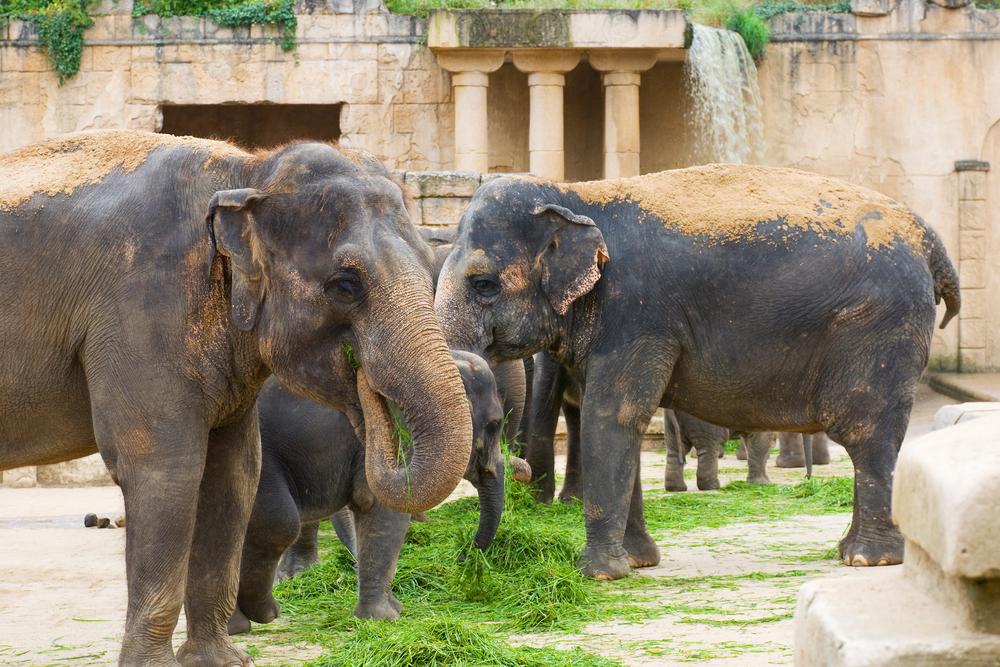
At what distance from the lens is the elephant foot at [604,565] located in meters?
6.04

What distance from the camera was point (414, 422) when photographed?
138 inches

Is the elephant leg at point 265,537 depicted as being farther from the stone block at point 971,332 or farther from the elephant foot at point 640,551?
the stone block at point 971,332

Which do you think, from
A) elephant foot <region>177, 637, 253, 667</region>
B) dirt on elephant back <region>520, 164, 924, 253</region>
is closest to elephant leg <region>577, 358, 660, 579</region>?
dirt on elephant back <region>520, 164, 924, 253</region>

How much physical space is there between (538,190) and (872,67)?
42.1ft

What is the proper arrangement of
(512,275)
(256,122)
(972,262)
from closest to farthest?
(512,275) → (972,262) → (256,122)

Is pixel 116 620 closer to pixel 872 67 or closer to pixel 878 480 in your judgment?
pixel 878 480

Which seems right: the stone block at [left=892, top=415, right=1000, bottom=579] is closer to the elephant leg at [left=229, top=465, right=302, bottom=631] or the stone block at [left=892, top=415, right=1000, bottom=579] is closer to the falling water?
the elephant leg at [left=229, top=465, right=302, bottom=631]

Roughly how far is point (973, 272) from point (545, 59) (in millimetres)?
6991

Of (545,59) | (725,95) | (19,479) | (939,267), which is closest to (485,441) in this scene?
(939,267)

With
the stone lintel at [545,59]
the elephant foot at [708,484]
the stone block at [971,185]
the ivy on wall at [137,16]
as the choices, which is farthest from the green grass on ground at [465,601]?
the stone block at [971,185]

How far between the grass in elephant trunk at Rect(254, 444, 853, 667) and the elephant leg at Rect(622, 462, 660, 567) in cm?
27

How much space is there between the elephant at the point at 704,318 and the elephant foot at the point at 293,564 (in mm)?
1414

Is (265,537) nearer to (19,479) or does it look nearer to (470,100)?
(19,479)

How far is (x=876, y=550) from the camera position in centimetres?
613
